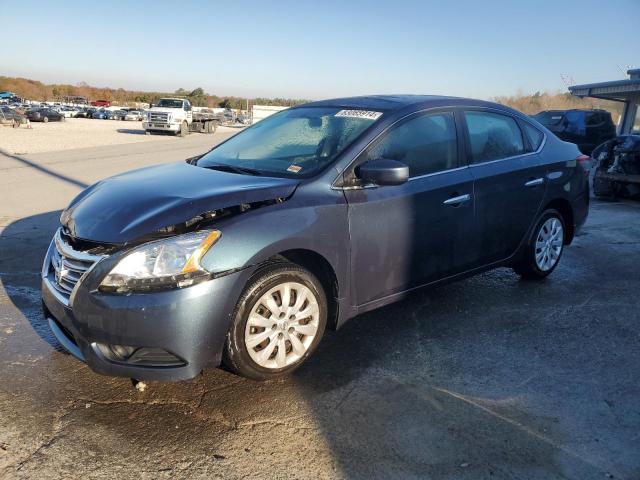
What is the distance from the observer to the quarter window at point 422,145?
12.2ft

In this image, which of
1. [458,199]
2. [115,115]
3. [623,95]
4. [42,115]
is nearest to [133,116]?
[115,115]

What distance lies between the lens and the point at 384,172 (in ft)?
10.9

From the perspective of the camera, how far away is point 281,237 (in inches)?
120

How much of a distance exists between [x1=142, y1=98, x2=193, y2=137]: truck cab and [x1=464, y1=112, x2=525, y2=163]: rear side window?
27.8 meters

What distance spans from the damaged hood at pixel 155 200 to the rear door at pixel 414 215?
594mm

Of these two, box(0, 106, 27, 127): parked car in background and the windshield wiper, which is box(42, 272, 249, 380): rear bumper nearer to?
the windshield wiper

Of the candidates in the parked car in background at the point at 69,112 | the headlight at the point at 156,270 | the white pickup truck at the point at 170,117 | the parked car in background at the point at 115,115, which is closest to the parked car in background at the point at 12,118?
the white pickup truck at the point at 170,117

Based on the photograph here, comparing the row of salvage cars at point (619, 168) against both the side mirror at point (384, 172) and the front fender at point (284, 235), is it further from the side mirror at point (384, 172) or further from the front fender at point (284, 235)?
the front fender at point (284, 235)

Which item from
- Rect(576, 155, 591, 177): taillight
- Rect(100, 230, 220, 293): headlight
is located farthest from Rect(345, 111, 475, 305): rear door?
Rect(576, 155, 591, 177): taillight

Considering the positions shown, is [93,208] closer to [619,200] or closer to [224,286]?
[224,286]

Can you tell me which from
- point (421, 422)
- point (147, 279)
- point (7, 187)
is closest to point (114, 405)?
point (147, 279)

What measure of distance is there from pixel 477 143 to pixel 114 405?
10.5 feet

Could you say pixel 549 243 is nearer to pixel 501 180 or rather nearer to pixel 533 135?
pixel 533 135

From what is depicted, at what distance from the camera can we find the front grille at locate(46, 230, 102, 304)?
2.90 m
